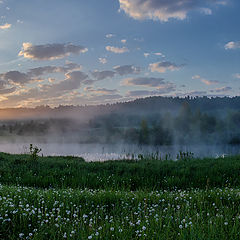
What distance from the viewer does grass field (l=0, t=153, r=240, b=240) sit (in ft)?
18.4

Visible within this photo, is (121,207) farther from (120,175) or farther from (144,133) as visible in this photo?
(144,133)

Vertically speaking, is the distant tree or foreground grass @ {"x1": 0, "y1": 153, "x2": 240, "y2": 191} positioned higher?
the distant tree

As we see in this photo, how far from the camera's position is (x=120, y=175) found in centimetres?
1700

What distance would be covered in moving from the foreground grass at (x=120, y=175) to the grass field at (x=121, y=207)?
6 cm

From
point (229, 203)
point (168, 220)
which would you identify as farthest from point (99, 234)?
point (229, 203)

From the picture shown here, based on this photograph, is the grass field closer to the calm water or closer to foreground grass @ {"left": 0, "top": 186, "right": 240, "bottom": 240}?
foreground grass @ {"left": 0, "top": 186, "right": 240, "bottom": 240}

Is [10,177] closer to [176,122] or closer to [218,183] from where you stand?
[218,183]

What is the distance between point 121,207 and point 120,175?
903 centimetres

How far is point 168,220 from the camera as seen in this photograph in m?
6.33

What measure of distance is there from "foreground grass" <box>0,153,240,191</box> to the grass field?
60mm

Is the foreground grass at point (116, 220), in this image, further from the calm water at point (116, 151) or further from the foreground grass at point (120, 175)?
the calm water at point (116, 151)

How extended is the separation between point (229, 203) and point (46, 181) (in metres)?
10.5

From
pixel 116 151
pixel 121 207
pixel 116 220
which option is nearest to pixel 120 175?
pixel 121 207

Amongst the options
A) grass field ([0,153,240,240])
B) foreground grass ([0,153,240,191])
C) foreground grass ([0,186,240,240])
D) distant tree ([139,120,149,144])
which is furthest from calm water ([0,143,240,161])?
foreground grass ([0,186,240,240])
